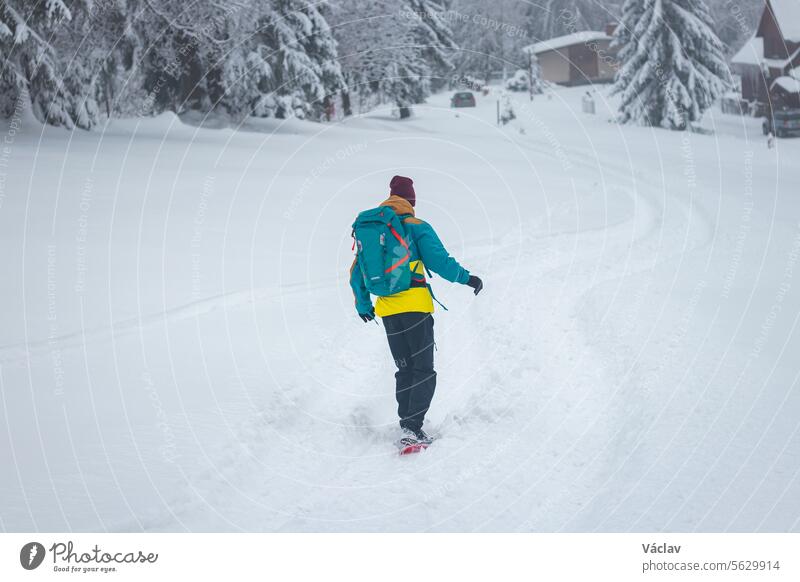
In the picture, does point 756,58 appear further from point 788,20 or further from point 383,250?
point 383,250

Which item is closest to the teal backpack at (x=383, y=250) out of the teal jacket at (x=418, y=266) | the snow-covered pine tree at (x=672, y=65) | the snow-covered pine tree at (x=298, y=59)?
the teal jacket at (x=418, y=266)

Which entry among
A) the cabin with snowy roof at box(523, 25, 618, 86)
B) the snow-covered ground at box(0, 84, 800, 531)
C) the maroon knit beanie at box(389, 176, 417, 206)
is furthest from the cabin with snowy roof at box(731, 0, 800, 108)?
the maroon knit beanie at box(389, 176, 417, 206)

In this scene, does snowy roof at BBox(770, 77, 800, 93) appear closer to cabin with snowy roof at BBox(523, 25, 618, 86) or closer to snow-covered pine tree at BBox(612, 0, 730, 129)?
snow-covered pine tree at BBox(612, 0, 730, 129)

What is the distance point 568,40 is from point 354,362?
53.4 metres

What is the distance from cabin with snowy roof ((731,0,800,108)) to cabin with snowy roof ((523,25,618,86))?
38.9 ft

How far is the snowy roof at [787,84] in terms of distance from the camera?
1361 inches

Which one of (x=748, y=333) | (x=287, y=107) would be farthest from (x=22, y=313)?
(x=287, y=107)

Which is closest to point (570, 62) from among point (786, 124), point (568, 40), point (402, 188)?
point (568, 40)

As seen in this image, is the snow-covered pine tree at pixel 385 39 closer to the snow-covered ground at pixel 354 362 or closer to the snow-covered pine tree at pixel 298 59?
the snow-covered pine tree at pixel 298 59

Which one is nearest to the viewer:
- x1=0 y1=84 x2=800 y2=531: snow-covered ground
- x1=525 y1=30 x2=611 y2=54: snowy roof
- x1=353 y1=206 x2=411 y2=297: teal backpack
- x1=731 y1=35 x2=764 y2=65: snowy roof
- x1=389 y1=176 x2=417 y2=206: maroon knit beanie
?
x1=0 y1=84 x2=800 y2=531: snow-covered ground

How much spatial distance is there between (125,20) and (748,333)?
14.1m

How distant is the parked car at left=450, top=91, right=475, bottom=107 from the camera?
4150cm

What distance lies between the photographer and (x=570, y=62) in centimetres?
5488

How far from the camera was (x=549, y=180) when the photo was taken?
17750 millimetres
